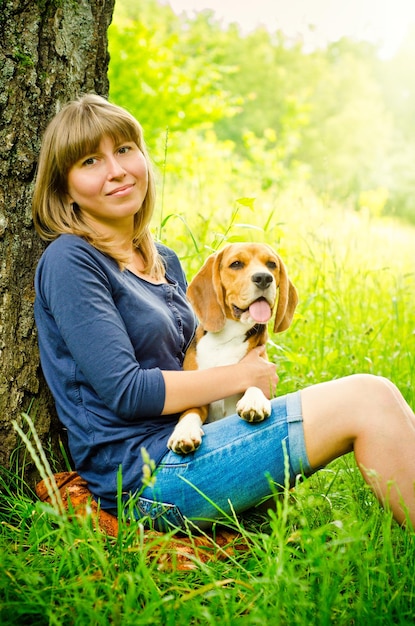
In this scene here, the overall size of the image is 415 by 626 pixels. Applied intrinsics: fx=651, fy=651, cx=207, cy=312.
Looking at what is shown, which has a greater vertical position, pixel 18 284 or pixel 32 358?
pixel 18 284

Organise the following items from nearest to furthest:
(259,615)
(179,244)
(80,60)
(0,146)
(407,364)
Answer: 1. (259,615)
2. (0,146)
3. (80,60)
4. (407,364)
5. (179,244)

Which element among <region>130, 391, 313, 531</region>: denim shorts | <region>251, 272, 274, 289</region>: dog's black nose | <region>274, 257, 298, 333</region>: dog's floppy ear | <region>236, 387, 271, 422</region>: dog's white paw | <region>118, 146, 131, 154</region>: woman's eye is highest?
<region>118, 146, 131, 154</region>: woman's eye

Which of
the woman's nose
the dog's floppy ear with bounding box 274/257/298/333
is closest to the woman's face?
the woman's nose

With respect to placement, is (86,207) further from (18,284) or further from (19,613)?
(19,613)

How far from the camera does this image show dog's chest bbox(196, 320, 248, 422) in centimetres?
286

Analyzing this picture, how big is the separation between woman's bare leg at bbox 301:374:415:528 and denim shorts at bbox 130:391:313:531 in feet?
0.22

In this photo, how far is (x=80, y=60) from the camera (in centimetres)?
292

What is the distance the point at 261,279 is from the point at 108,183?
2.50ft

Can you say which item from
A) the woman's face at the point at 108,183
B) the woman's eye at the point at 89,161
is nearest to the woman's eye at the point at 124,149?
the woman's face at the point at 108,183

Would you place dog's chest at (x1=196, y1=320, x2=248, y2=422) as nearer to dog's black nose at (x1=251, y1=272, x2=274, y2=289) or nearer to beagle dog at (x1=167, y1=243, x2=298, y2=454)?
beagle dog at (x1=167, y1=243, x2=298, y2=454)

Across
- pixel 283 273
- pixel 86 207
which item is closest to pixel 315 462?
pixel 283 273

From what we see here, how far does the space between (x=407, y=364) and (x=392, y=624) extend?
266 centimetres

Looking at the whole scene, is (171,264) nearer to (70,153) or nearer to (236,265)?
(236,265)

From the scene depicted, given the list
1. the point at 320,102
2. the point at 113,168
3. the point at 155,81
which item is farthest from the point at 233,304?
the point at 320,102
